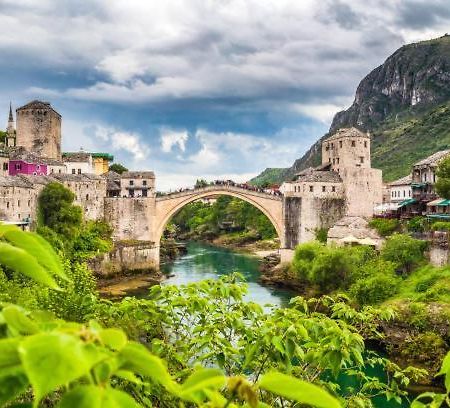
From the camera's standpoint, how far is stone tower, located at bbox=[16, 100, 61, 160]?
4919 cm

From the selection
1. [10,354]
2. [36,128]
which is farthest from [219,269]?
[10,354]

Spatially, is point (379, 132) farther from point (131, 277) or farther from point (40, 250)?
point (40, 250)

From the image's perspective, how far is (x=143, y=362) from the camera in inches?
45.4

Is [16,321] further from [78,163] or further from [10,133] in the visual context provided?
[10,133]

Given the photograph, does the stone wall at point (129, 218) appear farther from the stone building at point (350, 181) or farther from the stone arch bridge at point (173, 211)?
the stone building at point (350, 181)

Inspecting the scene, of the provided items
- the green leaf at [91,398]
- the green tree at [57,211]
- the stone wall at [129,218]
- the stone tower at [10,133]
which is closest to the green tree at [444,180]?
the stone wall at [129,218]

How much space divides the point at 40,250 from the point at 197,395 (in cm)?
58

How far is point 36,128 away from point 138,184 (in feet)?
36.6

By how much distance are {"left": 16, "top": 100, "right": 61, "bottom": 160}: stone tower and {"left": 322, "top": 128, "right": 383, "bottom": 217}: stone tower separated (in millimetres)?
23746

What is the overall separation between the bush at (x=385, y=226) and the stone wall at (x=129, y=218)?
15780mm

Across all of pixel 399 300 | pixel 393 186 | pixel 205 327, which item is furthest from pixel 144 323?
pixel 393 186

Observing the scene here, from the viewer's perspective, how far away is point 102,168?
5869 centimetres

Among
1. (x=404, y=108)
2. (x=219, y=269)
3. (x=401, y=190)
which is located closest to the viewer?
(x=401, y=190)

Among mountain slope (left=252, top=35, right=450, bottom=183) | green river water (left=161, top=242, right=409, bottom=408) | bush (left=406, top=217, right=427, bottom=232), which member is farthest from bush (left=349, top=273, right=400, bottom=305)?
mountain slope (left=252, top=35, right=450, bottom=183)
